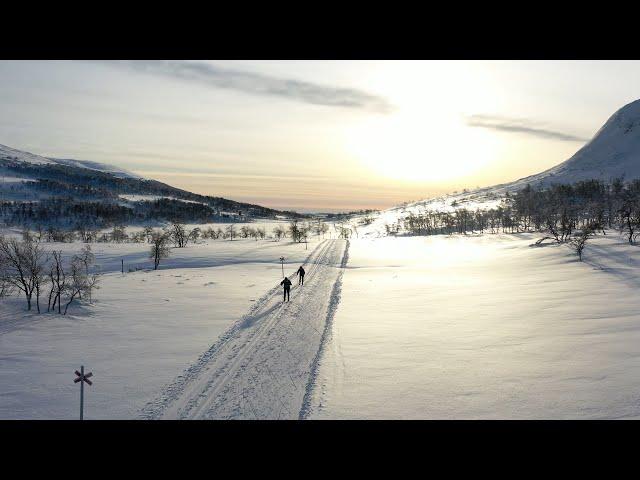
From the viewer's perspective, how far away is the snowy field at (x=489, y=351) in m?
12.0

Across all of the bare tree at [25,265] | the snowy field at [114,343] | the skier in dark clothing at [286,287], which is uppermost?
the bare tree at [25,265]

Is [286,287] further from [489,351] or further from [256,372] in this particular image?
[489,351]

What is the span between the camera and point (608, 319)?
2045cm

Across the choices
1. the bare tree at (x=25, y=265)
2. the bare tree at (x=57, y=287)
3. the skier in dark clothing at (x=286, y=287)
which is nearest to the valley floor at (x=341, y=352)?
the skier in dark clothing at (x=286, y=287)

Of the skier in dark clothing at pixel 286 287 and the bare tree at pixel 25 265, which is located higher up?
the bare tree at pixel 25 265

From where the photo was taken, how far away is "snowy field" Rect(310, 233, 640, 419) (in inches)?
474

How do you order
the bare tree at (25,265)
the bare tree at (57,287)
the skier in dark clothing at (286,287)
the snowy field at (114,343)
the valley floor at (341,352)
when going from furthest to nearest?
the skier in dark clothing at (286,287) → the bare tree at (25,265) → the bare tree at (57,287) → the snowy field at (114,343) → the valley floor at (341,352)

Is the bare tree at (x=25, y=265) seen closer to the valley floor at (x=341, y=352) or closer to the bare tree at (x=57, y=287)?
the bare tree at (x=57, y=287)

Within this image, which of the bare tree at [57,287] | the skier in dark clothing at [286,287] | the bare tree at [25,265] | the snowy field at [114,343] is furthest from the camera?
the skier in dark clothing at [286,287]

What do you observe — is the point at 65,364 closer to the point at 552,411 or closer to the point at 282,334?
the point at 282,334

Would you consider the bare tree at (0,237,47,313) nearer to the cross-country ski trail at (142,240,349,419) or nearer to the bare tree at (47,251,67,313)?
the bare tree at (47,251,67,313)

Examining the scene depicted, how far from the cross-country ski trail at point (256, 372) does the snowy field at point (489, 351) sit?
897 millimetres

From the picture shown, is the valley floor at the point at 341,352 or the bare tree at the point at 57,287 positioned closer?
the valley floor at the point at 341,352

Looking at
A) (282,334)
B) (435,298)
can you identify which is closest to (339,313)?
(282,334)
